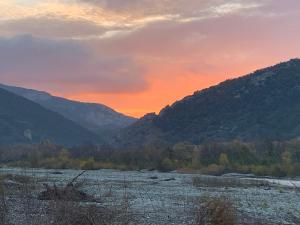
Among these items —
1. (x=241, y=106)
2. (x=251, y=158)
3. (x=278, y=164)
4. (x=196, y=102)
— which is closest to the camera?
(x=278, y=164)

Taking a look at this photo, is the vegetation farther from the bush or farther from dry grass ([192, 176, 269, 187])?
the bush

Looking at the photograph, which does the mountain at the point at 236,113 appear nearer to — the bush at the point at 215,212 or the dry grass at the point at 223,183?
the dry grass at the point at 223,183

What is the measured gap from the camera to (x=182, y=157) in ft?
321

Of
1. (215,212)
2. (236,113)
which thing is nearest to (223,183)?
(215,212)

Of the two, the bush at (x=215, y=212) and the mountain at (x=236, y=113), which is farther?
the mountain at (x=236, y=113)

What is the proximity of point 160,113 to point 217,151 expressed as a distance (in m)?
73.5

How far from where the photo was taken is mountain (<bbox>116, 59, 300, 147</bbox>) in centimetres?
13750

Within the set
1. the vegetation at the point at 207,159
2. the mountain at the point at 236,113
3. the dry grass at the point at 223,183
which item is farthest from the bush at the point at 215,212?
the mountain at the point at 236,113

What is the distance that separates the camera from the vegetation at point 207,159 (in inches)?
3305

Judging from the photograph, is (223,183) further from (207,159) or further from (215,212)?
(207,159)

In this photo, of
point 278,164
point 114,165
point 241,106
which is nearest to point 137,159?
point 114,165

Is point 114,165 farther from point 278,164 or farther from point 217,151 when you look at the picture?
point 278,164

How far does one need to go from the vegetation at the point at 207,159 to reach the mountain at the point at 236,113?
30.9 meters

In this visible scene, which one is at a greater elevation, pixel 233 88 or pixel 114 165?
pixel 233 88
